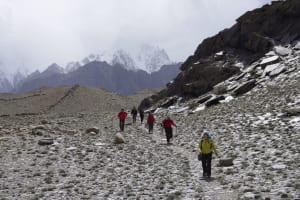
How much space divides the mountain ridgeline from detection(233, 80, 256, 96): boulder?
11.4m

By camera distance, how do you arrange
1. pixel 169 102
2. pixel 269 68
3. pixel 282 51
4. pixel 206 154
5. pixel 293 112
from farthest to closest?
pixel 169 102, pixel 282 51, pixel 269 68, pixel 293 112, pixel 206 154

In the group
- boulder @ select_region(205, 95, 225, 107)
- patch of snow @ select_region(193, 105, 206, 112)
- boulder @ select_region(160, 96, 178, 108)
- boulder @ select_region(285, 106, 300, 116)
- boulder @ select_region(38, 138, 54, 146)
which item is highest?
boulder @ select_region(160, 96, 178, 108)

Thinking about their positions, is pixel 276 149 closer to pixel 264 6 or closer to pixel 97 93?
pixel 264 6

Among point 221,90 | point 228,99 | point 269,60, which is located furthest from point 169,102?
point 228,99

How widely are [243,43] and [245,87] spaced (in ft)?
74.6

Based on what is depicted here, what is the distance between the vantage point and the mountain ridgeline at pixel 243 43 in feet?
211

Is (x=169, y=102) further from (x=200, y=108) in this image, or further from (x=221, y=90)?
(x=200, y=108)

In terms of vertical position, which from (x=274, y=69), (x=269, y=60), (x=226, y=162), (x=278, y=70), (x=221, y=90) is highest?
(x=269, y=60)

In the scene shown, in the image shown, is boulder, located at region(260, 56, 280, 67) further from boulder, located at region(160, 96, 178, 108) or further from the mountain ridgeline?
boulder, located at region(160, 96, 178, 108)

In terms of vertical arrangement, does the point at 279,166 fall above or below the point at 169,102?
below

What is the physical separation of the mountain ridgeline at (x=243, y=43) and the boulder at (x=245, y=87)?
11.4 m

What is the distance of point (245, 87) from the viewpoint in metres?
50.4

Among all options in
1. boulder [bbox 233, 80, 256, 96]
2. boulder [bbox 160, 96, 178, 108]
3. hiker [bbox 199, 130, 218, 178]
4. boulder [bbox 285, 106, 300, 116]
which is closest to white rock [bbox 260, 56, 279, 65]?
boulder [bbox 233, 80, 256, 96]

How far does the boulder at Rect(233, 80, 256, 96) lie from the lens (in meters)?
50.0
